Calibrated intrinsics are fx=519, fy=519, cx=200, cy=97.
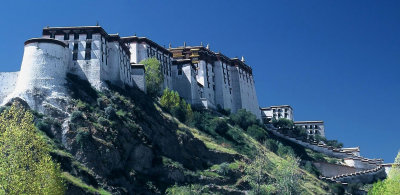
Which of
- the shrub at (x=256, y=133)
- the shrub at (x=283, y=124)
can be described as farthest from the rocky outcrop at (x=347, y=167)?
the shrub at (x=256, y=133)

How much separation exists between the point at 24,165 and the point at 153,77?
58.4 m

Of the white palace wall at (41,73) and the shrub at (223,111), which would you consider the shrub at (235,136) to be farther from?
the white palace wall at (41,73)

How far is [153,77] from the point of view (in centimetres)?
9806

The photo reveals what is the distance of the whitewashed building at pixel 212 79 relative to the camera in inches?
4414

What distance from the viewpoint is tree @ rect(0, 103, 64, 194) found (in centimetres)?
3888

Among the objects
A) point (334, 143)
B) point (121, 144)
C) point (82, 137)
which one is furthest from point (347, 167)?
point (82, 137)

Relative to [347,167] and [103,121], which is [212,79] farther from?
[103,121]

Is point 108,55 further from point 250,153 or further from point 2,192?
point 2,192

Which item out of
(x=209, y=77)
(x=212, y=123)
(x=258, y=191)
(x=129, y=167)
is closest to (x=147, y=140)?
(x=129, y=167)

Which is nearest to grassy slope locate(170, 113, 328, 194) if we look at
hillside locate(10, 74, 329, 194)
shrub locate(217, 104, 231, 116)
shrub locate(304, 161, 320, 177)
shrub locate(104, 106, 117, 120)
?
hillside locate(10, 74, 329, 194)

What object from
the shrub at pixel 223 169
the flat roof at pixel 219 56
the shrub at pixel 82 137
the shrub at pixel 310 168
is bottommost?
the shrub at pixel 223 169

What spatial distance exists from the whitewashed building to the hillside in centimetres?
2081

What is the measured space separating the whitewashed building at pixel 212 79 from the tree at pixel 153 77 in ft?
41.0

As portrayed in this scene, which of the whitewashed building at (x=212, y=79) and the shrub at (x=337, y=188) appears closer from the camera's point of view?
the shrub at (x=337, y=188)
